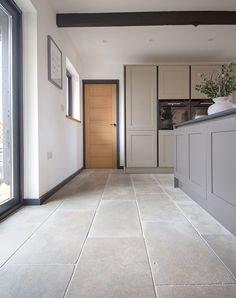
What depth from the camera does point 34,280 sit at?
1.09 m

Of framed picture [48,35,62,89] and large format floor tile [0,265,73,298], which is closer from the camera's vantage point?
large format floor tile [0,265,73,298]

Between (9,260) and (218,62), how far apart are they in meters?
5.53

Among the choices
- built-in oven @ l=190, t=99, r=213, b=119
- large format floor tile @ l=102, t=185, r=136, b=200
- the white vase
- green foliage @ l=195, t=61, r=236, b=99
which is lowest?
large format floor tile @ l=102, t=185, r=136, b=200

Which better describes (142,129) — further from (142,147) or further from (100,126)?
(100,126)

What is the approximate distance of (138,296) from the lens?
0.97m

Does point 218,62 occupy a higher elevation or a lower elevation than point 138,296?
higher

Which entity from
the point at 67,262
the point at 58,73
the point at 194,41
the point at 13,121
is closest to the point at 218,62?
the point at 194,41

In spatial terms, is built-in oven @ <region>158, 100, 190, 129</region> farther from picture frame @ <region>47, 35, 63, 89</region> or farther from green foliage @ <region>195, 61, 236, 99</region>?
green foliage @ <region>195, 61, 236, 99</region>

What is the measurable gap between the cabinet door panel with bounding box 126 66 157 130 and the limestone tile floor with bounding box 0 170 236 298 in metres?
2.68

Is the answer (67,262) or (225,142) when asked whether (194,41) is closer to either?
(225,142)

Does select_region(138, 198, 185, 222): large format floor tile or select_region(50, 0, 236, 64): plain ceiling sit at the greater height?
select_region(50, 0, 236, 64): plain ceiling

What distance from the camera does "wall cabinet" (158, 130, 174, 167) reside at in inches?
190

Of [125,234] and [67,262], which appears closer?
[67,262]

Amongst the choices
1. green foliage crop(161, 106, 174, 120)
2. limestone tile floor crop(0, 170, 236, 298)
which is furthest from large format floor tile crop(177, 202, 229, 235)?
green foliage crop(161, 106, 174, 120)
